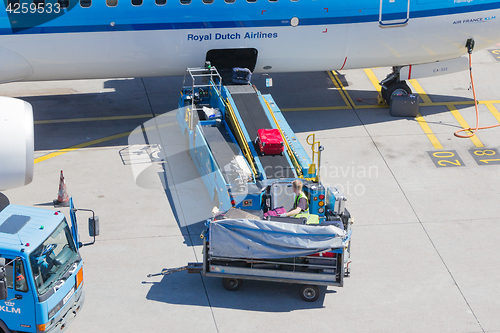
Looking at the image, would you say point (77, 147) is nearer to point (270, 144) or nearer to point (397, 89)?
point (270, 144)

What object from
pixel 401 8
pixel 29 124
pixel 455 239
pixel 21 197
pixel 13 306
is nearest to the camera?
pixel 13 306

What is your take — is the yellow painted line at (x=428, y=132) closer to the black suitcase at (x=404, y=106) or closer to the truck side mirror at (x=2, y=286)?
the black suitcase at (x=404, y=106)

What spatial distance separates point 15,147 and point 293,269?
19.7ft

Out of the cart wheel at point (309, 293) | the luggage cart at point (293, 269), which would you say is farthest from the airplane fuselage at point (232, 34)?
the cart wheel at point (309, 293)

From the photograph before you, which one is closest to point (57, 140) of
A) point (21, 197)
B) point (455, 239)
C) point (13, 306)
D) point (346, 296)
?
point (21, 197)

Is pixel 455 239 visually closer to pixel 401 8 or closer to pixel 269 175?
pixel 269 175

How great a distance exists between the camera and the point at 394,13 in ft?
59.1

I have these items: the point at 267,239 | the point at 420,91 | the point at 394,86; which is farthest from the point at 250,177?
the point at 420,91

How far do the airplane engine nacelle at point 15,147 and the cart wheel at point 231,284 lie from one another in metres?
4.62

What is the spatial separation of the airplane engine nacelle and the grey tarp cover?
4.15 m

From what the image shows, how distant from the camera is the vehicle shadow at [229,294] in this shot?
11875 mm

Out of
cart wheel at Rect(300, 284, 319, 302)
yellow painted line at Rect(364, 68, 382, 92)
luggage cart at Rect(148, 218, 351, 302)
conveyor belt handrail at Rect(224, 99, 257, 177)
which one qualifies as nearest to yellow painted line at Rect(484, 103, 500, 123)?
yellow painted line at Rect(364, 68, 382, 92)

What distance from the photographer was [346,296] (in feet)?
39.9

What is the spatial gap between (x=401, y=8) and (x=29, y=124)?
1085 cm
